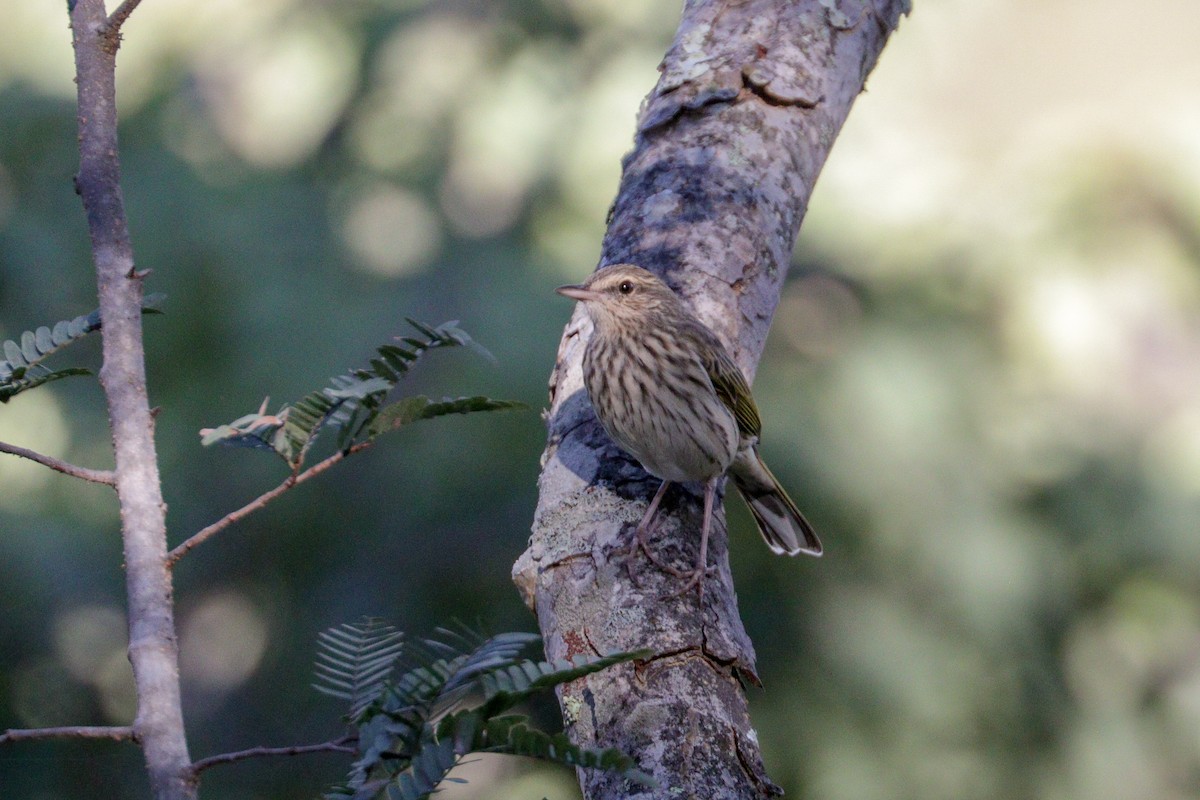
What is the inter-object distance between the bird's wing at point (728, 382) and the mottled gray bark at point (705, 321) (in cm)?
4

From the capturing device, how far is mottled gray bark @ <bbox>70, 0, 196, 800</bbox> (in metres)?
1.17

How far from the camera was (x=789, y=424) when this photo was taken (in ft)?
15.2

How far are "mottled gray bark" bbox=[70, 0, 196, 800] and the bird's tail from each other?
248cm

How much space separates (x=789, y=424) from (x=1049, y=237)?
4.29ft

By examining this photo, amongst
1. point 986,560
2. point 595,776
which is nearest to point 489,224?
point 986,560

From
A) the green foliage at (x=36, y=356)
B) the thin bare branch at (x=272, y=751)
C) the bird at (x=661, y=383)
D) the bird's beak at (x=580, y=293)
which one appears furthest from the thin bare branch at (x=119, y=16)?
the bird's beak at (x=580, y=293)

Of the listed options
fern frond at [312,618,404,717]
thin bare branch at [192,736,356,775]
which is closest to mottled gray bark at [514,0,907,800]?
fern frond at [312,618,404,717]

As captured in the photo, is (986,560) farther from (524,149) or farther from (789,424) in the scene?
(524,149)

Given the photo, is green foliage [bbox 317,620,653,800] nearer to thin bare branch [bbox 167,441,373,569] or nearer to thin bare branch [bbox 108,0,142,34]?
thin bare branch [bbox 167,441,373,569]

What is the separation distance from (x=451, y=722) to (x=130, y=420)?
0.52 meters

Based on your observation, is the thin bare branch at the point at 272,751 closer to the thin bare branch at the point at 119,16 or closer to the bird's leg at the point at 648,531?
the thin bare branch at the point at 119,16

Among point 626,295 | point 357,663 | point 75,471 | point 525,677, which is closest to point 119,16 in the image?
point 75,471

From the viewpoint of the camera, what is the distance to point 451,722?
1.13 m

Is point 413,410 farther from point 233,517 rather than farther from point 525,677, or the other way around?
point 525,677
